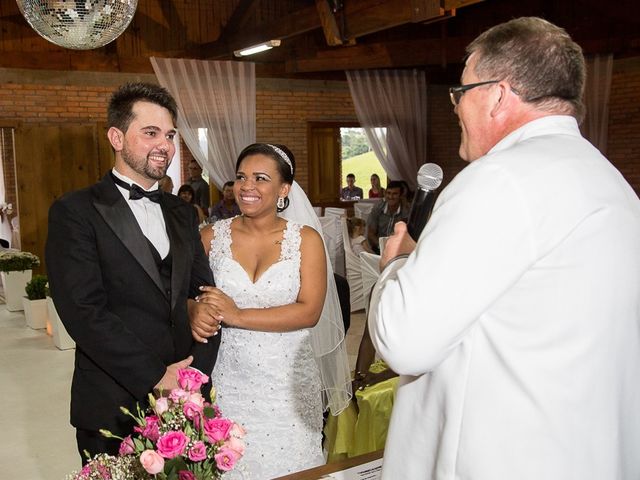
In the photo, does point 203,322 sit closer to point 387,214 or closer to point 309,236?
point 309,236

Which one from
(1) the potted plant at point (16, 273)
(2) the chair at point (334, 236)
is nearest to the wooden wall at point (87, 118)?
(1) the potted plant at point (16, 273)

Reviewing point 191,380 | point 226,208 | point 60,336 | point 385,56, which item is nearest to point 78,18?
point 191,380

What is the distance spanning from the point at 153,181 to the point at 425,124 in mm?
11358

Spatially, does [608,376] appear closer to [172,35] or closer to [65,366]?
[65,366]

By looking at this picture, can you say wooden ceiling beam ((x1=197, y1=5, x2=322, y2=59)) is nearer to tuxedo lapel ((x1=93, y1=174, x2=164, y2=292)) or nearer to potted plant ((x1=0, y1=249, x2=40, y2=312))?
potted plant ((x1=0, y1=249, x2=40, y2=312))

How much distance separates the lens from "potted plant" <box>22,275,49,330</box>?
→ 7.60 metres

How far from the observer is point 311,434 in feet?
8.86

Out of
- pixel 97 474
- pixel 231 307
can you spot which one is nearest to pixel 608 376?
pixel 97 474

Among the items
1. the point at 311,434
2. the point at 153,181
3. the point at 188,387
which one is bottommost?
the point at 311,434

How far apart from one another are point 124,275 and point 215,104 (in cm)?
886

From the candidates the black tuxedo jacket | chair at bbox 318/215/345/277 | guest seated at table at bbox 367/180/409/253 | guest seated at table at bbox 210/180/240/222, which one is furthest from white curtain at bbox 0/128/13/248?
the black tuxedo jacket

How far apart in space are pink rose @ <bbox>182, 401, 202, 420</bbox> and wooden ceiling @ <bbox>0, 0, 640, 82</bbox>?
28.2ft

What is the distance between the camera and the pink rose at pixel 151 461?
4.29 feet

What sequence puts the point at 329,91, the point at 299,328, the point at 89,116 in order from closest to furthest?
1. the point at 299,328
2. the point at 89,116
3. the point at 329,91
